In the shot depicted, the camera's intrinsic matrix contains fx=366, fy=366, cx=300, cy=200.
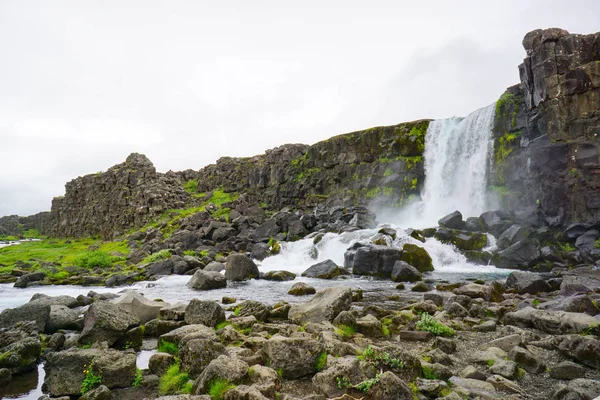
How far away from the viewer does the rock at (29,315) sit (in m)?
12.2

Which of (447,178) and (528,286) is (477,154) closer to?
(447,178)

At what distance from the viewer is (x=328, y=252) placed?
35.6 metres

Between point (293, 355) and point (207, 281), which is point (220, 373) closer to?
point (293, 355)

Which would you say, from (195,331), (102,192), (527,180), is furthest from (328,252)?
(102,192)

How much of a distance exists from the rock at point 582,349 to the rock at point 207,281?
18.8 meters

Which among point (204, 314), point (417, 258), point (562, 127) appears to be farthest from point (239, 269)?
point (562, 127)

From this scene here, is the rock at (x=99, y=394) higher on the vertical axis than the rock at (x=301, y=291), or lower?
higher

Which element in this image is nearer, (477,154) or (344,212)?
(477,154)

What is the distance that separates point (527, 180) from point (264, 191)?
55298mm

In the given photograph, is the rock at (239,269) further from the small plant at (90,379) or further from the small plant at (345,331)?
the small plant at (90,379)

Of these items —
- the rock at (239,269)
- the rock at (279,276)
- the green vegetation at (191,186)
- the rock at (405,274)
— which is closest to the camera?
the rock at (405,274)

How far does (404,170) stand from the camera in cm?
5966

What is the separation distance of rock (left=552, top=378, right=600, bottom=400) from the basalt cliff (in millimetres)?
33774

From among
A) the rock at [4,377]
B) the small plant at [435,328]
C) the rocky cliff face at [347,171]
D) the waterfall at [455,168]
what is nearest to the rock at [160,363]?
the rock at [4,377]
